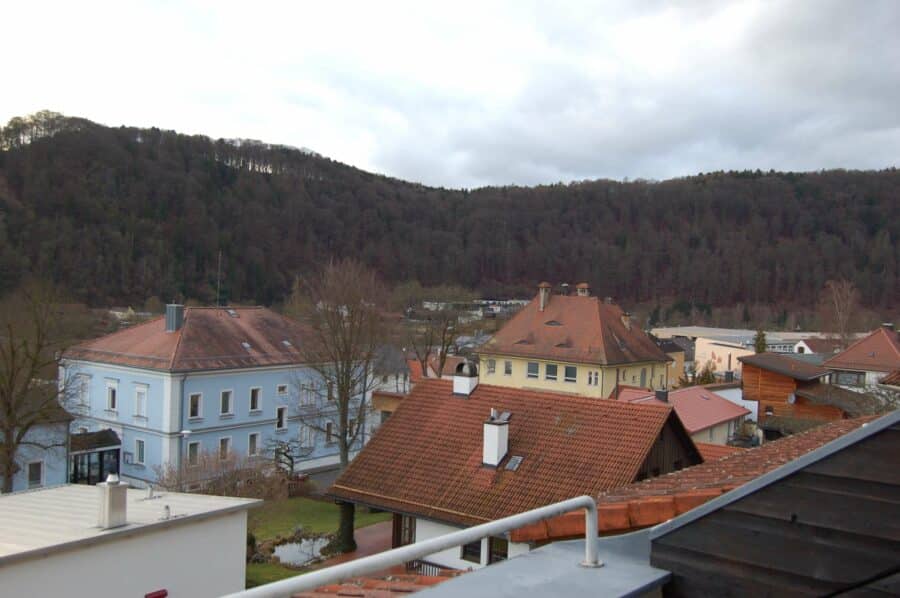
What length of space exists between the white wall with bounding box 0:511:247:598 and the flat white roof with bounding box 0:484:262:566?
0.13 m

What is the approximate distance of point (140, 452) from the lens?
1080 inches

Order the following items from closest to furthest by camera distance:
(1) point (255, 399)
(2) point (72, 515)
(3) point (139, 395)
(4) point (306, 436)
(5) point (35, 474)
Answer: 1. (2) point (72, 515)
2. (5) point (35, 474)
3. (3) point (139, 395)
4. (1) point (255, 399)
5. (4) point (306, 436)

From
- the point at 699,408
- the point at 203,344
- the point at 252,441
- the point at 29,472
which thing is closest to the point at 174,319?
the point at 203,344

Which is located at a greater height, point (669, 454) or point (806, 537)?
point (806, 537)

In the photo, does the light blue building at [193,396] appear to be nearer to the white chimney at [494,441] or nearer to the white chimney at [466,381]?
the white chimney at [466,381]

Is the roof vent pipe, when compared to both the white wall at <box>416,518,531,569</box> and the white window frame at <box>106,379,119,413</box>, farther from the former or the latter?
the white wall at <box>416,518,531,569</box>

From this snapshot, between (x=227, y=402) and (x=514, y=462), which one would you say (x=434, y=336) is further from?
(x=514, y=462)

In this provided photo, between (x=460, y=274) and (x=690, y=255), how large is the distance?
44.1 m

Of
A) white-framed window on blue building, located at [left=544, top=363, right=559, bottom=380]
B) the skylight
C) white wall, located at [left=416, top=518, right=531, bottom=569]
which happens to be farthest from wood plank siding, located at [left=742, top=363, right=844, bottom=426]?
white wall, located at [left=416, top=518, right=531, bottom=569]

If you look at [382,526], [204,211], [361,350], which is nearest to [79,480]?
[361,350]

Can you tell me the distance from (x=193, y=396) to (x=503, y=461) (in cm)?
1688

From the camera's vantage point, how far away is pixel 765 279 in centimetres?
12900

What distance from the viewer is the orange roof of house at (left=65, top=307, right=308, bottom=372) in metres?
28.0

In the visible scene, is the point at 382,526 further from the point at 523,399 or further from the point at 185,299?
the point at 185,299
